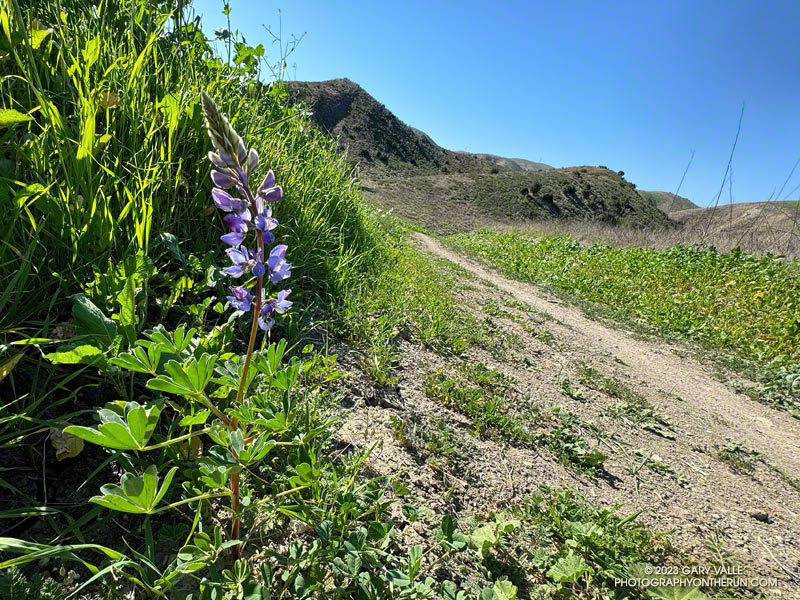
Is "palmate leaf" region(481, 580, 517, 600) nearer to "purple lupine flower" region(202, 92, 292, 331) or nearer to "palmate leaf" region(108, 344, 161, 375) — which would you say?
"purple lupine flower" region(202, 92, 292, 331)

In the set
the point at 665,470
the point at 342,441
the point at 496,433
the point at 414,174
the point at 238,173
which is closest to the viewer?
the point at 238,173

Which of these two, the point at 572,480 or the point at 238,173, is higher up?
the point at 238,173

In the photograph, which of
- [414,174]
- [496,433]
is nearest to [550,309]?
[496,433]

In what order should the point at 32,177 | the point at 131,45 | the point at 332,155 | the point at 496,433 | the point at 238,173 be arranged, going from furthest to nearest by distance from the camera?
the point at 332,155 → the point at 496,433 → the point at 131,45 → the point at 32,177 → the point at 238,173

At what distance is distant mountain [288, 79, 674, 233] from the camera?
3228 centimetres

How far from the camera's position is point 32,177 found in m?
1.57

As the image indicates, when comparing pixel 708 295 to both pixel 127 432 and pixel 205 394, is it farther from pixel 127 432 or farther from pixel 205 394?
pixel 127 432

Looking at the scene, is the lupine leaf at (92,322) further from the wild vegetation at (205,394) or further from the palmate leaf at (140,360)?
the palmate leaf at (140,360)

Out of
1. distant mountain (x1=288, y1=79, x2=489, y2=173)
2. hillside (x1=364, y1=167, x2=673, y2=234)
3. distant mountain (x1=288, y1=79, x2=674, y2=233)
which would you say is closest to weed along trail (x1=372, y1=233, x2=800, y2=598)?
hillside (x1=364, y1=167, x2=673, y2=234)

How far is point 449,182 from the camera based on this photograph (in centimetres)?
3703

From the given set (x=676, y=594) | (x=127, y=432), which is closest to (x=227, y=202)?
(x=127, y=432)

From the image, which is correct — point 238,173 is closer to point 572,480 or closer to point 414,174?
point 572,480

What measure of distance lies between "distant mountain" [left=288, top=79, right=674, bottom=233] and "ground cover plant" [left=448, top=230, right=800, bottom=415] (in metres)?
17.6

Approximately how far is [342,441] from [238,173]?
1.22 metres
